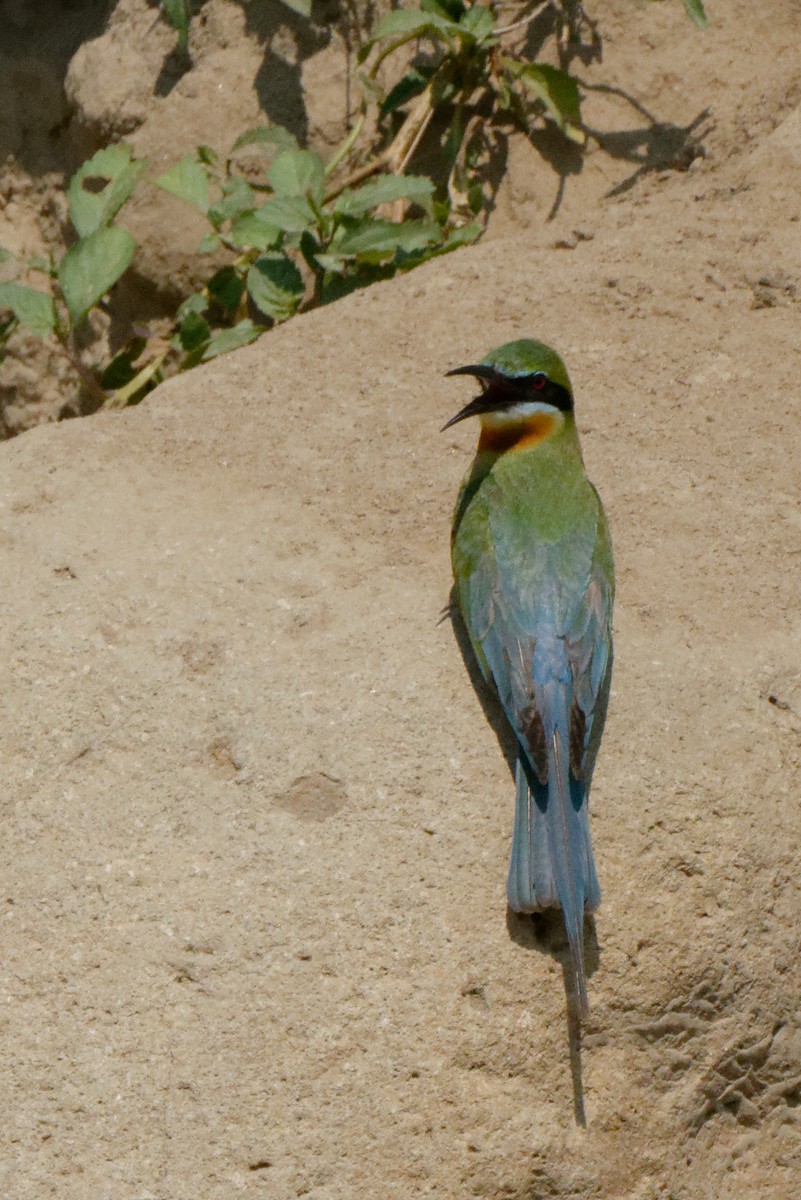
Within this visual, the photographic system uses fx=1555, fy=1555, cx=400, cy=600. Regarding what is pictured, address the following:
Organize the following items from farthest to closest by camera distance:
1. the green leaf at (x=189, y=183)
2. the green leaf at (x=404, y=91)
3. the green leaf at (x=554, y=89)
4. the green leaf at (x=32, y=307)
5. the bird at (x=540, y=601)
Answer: the green leaf at (x=404, y=91) < the green leaf at (x=554, y=89) < the green leaf at (x=189, y=183) < the green leaf at (x=32, y=307) < the bird at (x=540, y=601)

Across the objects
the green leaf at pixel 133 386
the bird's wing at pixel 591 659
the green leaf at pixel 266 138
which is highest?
the green leaf at pixel 266 138

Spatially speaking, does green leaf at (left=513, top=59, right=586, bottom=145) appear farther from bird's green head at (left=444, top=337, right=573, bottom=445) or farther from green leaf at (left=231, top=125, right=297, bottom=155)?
bird's green head at (left=444, top=337, right=573, bottom=445)

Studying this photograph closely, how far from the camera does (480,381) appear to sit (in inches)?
136

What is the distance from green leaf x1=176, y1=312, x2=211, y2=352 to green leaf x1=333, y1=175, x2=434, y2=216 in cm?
49

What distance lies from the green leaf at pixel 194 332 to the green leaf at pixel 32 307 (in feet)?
1.30

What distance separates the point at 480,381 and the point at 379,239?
0.94m

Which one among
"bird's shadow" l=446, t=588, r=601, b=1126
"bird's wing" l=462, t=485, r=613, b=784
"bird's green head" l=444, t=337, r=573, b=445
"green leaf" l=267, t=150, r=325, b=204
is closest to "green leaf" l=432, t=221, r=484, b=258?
"green leaf" l=267, t=150, r=325, b=204

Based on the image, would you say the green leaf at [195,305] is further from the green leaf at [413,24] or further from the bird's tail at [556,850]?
the bird's tail at [556,850]

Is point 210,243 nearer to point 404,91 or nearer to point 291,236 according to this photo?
point 291,236

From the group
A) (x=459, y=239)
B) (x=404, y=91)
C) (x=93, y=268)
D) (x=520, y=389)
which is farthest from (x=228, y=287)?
(x=520, y=389)

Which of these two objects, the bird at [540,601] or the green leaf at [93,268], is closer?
the bird at [540,601]

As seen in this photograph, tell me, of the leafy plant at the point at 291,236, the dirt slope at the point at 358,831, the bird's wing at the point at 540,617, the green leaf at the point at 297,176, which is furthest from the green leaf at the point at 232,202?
the bird's wing at the point at 540,617

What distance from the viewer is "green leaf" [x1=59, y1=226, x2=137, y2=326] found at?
→ 4000 millimetres

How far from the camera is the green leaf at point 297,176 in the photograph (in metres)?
4.24
